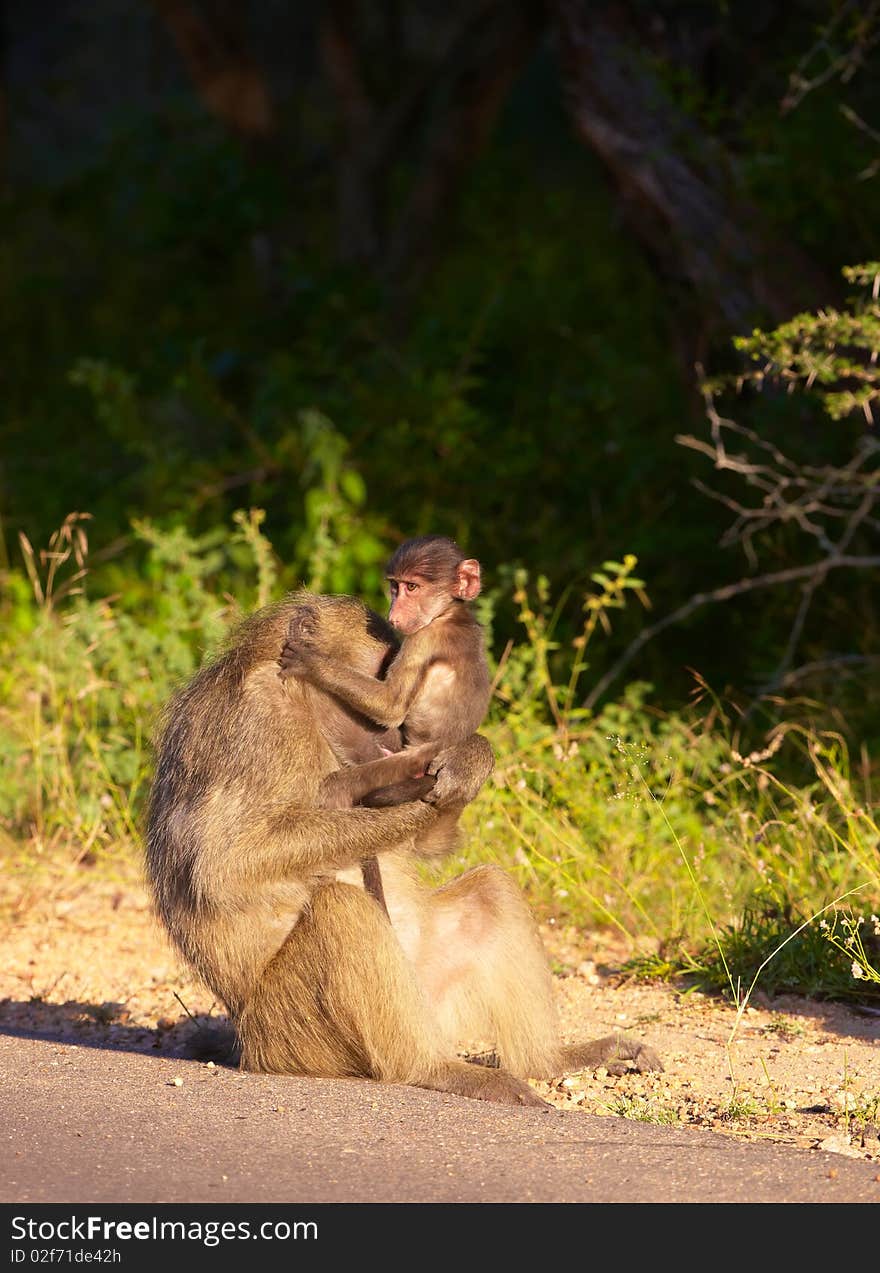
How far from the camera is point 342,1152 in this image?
11.2 ft

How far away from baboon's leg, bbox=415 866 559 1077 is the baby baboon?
0.45 meters

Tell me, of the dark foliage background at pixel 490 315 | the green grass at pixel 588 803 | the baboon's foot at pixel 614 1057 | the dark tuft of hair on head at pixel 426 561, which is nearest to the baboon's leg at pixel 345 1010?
the baboon's foot at pixel 614 1057

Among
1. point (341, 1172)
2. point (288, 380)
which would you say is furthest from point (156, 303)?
point (341, 1172)

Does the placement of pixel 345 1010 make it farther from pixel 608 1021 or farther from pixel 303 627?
pixel 608 1021

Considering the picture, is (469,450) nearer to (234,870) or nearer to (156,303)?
(234,870)

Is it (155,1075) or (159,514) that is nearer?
(155,1075)

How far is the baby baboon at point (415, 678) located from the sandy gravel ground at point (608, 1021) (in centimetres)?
86

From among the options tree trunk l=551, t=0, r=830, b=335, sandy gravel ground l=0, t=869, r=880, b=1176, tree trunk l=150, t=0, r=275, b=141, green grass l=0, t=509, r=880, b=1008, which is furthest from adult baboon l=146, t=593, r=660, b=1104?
tree trunk l=150, t=0, r=275, b=141

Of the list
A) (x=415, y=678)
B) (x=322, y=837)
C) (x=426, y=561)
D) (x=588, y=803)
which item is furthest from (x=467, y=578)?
(x=588, y=803)

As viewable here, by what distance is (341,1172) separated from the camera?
3285mm

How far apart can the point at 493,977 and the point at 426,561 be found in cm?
100

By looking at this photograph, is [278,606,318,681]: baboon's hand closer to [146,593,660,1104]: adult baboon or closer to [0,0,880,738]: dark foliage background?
[146,593,660,1104]: adult baboon

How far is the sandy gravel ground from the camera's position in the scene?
4059 mm
